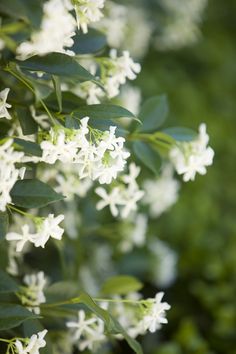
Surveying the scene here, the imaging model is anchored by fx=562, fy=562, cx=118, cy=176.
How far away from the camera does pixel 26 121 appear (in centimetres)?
85

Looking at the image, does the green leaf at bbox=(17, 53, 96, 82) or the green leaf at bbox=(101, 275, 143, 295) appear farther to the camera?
the green leaf at bbox=(101, 275, 143, 295)

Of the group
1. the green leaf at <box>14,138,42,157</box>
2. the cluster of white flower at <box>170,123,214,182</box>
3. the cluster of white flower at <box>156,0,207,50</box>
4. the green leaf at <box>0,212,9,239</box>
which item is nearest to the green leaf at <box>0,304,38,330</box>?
the green leaf at <box>0,212,9,239</box>

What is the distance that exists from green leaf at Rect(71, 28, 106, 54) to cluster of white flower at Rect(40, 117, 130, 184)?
21 centimetres

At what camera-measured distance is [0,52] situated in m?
0.81

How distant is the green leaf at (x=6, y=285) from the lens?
86cm

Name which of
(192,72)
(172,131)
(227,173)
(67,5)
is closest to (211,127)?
(227,173)

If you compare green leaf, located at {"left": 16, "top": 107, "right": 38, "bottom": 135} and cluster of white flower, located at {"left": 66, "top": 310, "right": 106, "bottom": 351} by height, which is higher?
green leaf, located at {"left": 16, "top": 107, "right": 38, "bottom": 135}

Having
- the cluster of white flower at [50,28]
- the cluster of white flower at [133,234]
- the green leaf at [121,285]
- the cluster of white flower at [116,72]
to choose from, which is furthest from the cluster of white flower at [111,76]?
Answer: the cluster of white flower at [133,234]

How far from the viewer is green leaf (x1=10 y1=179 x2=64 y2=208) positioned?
0.80m

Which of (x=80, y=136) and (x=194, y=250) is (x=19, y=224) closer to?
(x=80, y=136)

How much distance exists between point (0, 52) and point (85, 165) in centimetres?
21

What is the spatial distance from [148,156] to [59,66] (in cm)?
27

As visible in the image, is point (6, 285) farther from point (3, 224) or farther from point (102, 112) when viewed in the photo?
point (102, 112)

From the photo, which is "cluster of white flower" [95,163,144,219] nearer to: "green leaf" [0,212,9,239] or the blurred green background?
"green leaf" [0,212,9,239]
